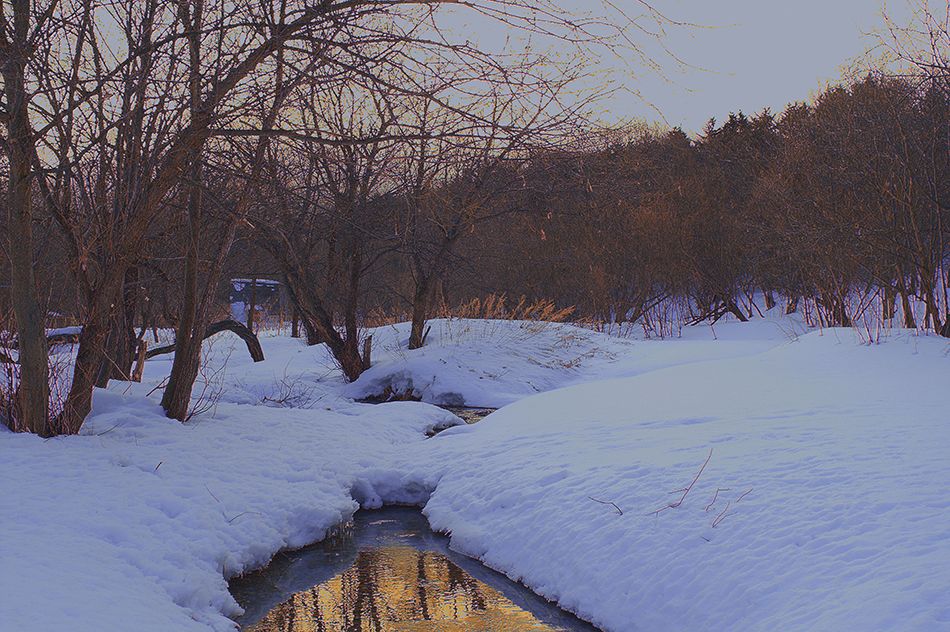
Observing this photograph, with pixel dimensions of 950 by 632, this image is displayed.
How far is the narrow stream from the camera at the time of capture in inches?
188

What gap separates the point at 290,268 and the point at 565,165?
852cm

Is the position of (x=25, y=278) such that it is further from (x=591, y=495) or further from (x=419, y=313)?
(x=419, y=313)

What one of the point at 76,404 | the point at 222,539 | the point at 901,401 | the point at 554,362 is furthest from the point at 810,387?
the point at 554,362

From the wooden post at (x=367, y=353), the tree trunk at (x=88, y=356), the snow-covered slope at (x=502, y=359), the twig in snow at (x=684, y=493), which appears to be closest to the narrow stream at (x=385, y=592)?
the twig in snow at (x=684, y=493)

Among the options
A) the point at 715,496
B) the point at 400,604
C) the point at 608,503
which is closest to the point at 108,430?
the point at 400,604

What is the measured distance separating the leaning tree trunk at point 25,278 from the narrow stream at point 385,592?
2.27 meters

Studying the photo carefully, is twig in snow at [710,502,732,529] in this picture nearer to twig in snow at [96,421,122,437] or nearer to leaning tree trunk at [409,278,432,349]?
twig in snow at [96,421,122,437]

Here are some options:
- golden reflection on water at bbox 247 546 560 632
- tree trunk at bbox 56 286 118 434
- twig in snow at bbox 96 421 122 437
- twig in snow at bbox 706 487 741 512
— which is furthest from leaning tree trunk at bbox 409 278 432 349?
twig in snow at bbox 706 487 741 512

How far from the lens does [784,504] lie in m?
4.63

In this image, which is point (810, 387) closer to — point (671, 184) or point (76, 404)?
point (76, 404)

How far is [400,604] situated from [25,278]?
386 cm

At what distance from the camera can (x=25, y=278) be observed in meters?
6.28

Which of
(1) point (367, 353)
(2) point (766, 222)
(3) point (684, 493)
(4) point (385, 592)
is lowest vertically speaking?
(4) point (385, 592)

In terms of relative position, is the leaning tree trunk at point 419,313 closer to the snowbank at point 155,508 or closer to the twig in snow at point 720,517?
the snowbank at point 155,508
